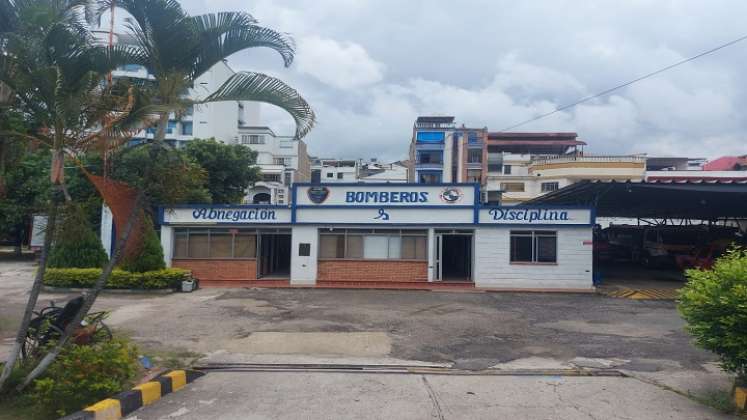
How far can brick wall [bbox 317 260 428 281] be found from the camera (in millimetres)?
18844

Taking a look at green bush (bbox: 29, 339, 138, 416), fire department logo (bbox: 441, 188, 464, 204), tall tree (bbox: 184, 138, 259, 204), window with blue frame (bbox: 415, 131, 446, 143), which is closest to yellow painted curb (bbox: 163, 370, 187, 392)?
green bush (bbox: 29, 339, 138, 416)

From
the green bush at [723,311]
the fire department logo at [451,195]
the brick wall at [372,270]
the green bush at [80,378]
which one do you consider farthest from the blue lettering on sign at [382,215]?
the green bush at [80,378]

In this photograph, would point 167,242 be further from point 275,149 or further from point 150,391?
point 275,149

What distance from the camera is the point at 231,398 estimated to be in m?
6.39

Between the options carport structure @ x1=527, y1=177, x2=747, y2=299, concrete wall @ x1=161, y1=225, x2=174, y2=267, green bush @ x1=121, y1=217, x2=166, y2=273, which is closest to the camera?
carport structure @ x1=527, y1=177, x2=747, y2=299

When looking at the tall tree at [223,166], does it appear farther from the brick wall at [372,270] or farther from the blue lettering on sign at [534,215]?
the blue lettering on sign at [534,215]

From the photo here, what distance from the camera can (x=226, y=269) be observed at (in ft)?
63.5

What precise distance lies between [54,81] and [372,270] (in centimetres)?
1382

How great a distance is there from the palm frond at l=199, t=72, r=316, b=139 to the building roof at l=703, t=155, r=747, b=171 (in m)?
67.7

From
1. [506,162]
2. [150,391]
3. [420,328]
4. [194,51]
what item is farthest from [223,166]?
[506,162]

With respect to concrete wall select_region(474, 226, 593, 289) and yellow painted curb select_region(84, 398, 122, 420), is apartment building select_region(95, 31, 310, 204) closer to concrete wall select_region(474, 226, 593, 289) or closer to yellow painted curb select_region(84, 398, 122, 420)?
concrete wall select_region(474, 226, 593, 289)

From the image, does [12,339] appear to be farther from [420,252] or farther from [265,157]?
[265,157]

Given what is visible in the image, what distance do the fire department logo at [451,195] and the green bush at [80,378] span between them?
1355 centimetres

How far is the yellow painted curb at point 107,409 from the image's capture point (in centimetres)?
552
